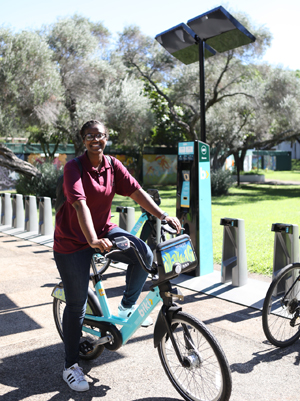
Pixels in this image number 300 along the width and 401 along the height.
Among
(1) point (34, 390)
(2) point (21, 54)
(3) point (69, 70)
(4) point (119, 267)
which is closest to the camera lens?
(1) point (34, 390)

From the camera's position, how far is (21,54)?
15578 millimetres

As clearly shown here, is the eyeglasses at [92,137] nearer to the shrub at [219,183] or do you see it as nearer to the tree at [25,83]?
the tree at [25,83]

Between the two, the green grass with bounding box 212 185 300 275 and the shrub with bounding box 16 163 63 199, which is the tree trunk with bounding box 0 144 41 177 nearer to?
the shrub with bounding box 16 163 63 199

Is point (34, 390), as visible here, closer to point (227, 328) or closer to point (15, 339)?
point (15, 339)

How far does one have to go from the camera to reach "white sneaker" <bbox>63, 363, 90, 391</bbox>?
2807mm

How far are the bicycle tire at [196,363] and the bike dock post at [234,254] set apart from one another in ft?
9.06

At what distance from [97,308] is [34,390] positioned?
70 centimetres

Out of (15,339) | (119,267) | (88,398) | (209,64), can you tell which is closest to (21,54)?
(209,64)

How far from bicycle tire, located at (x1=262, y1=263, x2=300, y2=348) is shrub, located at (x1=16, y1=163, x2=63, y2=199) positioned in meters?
13.5

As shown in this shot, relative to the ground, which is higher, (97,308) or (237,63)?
(237,63)

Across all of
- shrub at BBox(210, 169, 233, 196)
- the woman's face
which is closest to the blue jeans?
the woman's face

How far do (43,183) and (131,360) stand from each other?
1380 centimetres

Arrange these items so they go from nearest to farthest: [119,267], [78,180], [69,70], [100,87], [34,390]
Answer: [78,180], [34,390], [119,267], [69,70], [100,87]

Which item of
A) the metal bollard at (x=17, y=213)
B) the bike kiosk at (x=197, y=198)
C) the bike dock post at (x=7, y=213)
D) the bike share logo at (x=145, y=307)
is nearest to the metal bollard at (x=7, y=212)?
the bike dock post at (x=7, y=213)
